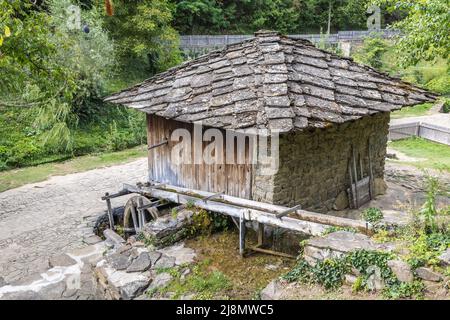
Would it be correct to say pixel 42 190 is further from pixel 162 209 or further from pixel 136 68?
pixel 136 68

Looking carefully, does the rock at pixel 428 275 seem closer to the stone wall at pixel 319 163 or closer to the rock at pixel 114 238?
the stone wall at pixel 319 163

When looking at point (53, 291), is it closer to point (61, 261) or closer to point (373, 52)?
point (61, 261)

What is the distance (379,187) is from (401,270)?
16.5ft

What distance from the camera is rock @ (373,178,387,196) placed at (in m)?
8.92

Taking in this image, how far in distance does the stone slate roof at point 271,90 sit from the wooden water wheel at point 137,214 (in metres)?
1.90

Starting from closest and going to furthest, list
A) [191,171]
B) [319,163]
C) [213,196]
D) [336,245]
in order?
[336,245], [213,196], [319,163], [191,171]

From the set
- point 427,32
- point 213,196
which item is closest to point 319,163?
point 213,196

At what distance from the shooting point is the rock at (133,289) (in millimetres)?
5148

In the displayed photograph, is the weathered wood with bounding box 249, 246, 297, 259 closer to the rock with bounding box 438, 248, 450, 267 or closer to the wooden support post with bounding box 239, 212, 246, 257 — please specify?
the wooden support post with bounding box 239, 212, 246, 257

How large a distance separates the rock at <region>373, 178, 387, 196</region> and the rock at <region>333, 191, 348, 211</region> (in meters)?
1.12

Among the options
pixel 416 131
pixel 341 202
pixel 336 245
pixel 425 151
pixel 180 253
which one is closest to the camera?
pixel 336 245

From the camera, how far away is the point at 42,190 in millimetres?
11945

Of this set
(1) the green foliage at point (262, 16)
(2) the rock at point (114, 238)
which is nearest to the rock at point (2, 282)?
(2) the rock at point (114, 238)

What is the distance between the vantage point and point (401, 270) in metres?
4.31
